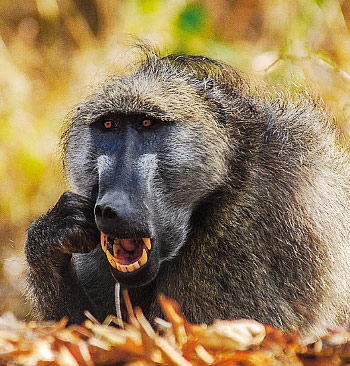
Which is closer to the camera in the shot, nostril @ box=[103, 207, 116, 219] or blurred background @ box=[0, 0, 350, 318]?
nostril @ box=[103, 207, 116, 219]

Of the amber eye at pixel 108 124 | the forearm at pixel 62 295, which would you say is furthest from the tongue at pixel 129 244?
the amber eye at pixel 108 124

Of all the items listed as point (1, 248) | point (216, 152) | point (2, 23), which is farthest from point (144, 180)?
point (2, 23)

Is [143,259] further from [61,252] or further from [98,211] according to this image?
[61,252]

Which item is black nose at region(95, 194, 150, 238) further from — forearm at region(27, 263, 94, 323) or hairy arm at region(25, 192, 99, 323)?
forearm at region(27, 263, 94, 323)

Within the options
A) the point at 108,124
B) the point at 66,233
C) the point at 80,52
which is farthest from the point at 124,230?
the point at 80,52

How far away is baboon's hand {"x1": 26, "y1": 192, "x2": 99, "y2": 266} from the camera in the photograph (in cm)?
280

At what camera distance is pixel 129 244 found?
2.65 meters

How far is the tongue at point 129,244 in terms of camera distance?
8.68ft

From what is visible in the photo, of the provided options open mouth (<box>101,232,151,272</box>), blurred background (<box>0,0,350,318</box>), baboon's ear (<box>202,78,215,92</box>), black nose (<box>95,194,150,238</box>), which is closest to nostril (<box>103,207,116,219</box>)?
black nose (<box>95,194,150,238</box>)

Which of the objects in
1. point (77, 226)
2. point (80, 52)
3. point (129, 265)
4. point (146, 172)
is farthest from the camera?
point (80, 52)

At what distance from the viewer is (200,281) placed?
Result: 2.74 m

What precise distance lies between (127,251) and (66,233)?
342 millimetres

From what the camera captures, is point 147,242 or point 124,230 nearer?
point 124,230

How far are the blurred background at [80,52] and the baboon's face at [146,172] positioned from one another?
1985 mm
